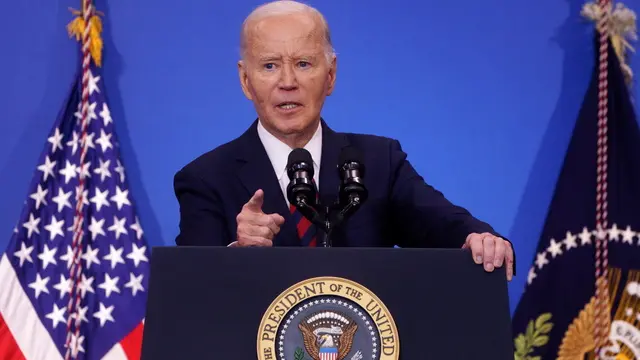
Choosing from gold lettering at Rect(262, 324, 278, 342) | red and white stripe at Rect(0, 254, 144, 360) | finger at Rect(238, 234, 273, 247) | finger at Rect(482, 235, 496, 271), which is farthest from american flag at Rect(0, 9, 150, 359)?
finger at Rect(482, 235, 496, 271)

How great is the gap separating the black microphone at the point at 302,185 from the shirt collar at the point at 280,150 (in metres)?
0.40

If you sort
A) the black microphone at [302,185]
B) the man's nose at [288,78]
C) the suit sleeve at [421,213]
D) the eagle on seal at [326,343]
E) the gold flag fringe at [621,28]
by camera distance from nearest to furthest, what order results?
the eagle on seal at [326,343]
the black microphone at [302,185]
the suit sleeve at [421,213]
the man's nose at [288,78]
the gold flag fringe at [621,28]

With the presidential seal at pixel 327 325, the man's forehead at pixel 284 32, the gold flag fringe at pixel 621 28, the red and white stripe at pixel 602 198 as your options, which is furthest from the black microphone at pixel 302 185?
the gold flag fringe at pixel 621 28

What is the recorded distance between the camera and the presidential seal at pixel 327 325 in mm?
1451

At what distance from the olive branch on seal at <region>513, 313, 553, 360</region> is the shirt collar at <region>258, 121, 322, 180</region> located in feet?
6.29

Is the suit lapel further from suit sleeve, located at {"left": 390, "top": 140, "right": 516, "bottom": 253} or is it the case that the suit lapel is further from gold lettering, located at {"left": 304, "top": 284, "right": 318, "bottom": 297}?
gold lettering, located at {"left": 304, "top": 284, "right": 318, "bottom": 297}

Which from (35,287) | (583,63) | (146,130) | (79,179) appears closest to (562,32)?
(583,63)

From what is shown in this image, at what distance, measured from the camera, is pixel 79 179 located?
11.7 feet

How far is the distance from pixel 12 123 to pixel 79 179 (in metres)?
0.40

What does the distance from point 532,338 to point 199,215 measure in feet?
7.14

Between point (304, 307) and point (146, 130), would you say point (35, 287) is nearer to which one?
point (146, 130)

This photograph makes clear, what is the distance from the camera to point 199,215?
6.61ft

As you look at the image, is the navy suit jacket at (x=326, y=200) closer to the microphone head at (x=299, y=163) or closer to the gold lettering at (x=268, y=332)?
the microphone head at (x=299, y=163)

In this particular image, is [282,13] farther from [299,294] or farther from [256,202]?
[299,294]
